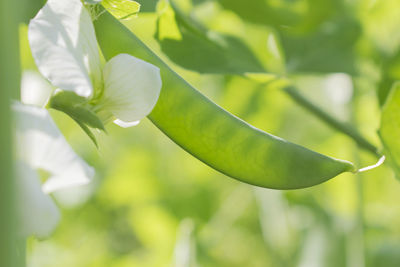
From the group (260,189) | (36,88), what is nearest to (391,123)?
(260,189)

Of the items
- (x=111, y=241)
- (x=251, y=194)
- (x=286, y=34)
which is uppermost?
(x=286, y=34)

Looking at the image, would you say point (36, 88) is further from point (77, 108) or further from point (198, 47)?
point (77, 108)

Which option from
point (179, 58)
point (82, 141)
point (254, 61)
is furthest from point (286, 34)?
point (82, 141)

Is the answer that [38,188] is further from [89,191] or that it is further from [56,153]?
[89,191]

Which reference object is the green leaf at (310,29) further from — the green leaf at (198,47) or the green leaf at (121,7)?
the green leaf at (121,7)

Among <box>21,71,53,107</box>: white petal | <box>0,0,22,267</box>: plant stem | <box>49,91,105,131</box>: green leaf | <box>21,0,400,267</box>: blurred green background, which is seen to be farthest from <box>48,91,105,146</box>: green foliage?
<box>21,71,53,107</box>: white petal

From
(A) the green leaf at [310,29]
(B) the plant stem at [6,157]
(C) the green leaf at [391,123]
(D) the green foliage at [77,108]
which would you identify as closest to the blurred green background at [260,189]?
(A) the green leaf at [310,29]

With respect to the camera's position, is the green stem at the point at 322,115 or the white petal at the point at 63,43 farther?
the green stem at the point at 322,115
